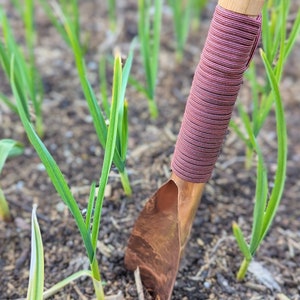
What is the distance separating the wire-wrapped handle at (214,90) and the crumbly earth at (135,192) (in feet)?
0.90

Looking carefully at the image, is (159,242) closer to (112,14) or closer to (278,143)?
(278,143)

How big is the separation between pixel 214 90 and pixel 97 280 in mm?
345

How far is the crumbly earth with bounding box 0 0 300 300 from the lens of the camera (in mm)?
916

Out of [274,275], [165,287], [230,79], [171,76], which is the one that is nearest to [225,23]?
[230,79]

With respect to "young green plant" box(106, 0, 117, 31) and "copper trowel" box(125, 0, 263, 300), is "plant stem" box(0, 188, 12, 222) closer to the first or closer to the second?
"copper trowel" box(125, 0, 263, 300)

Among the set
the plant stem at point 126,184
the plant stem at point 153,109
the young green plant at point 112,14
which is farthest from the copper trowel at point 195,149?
the young green plant at point 112,14

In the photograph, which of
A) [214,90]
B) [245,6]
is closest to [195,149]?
[214,90]

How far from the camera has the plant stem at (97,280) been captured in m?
0.76

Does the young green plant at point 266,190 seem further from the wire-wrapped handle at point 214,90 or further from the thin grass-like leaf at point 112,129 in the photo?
the thin grass-like leaf at point 112,129

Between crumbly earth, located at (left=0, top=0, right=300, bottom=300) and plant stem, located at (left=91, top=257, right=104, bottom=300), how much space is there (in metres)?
0.06

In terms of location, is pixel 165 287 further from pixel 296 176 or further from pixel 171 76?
pixel 171 76

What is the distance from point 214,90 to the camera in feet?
2.13

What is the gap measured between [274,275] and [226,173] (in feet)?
0.92

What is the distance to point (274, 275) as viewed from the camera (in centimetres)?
94
